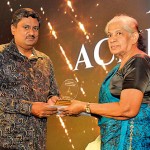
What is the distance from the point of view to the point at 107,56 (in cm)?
336

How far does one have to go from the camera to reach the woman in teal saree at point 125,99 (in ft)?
6.30

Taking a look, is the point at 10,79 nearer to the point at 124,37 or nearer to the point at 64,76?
the point at 124,37

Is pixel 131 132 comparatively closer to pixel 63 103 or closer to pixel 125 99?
pixel 125 99

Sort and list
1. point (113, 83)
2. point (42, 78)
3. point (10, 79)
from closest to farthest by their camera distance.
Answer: point (113, 83)
point (10, 79)
point (42, 78)

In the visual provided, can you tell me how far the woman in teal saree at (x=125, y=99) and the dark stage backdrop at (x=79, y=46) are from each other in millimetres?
1006

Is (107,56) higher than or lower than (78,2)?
lower

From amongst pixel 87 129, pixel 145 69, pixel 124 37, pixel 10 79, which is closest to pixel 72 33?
pixel 87 129

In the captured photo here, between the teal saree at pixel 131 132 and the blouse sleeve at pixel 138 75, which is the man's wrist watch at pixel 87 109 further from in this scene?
the blouse sleeve at pixel 138 75

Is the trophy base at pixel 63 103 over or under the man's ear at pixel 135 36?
under

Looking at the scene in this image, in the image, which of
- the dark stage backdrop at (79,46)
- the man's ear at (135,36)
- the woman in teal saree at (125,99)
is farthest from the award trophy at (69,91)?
the dark stage backdrop at (79,46)

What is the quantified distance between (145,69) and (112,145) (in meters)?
0.49

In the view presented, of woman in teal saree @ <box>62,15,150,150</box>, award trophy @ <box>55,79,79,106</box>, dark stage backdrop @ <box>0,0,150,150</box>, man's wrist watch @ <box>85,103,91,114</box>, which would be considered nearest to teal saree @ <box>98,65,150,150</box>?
woman in teal saree @ <box>62,15,150,150</box>

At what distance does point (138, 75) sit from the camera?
1.92 meters

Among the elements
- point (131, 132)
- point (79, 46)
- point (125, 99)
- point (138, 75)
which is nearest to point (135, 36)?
point (138, 75)
